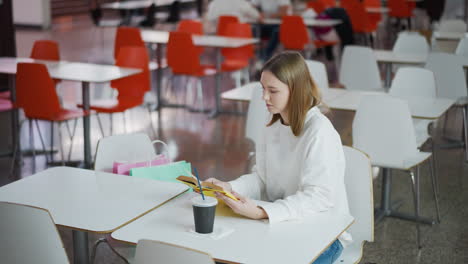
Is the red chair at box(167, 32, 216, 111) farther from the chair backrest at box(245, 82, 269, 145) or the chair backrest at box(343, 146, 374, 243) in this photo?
the chair backrest at box(343, 146, 374, 243)

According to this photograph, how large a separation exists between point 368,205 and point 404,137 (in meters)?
1.34

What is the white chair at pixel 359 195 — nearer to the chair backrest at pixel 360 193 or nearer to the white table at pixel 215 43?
the chair backrest at pixel 360 193

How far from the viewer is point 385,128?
416cm

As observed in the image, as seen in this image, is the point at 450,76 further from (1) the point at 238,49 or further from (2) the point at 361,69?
(1) the point at 238,49

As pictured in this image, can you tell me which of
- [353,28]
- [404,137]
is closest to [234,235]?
Result: [404,137]

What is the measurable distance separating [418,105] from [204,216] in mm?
2789

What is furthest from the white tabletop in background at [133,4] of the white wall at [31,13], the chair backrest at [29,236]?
the chair backrest at [29,236]

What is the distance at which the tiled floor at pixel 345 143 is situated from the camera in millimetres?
4039

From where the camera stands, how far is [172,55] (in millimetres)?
7406

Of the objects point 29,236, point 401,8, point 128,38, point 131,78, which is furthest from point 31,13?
point 29,236

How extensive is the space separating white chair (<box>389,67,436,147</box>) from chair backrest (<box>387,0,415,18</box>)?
8.37 m

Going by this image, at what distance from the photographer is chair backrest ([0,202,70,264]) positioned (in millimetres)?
2201

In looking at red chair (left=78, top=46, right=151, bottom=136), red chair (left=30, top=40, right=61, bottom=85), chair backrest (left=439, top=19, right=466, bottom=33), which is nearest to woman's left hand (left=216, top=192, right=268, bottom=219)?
red chair (left=78, top=46, right=151, bottom=136)

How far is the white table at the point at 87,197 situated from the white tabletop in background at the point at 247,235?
82 millimetres
